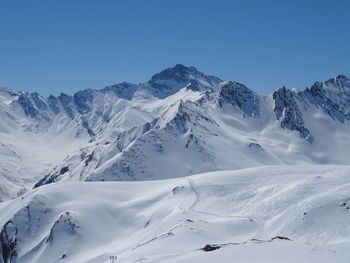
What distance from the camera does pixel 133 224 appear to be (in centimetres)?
10431

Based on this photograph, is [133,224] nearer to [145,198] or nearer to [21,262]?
[145,198]

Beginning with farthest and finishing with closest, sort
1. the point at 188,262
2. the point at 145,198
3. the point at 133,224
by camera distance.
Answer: the point at 145,198
the point at 133,224
the point at 188,262

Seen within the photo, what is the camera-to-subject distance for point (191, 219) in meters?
87.1

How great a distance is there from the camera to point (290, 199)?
9019cm

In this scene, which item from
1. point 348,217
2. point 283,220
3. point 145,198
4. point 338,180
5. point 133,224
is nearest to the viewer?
point 348,217

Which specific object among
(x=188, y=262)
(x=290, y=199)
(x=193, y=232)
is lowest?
(x=188, y=262)

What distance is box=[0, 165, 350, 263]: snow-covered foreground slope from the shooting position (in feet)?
202

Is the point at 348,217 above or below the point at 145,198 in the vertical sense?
below

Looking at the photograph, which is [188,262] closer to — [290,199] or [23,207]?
[290,199]

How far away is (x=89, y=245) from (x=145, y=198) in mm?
18923

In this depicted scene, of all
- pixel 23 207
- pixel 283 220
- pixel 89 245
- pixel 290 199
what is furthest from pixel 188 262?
pixel 23 207

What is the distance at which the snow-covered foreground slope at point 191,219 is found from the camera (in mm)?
61656

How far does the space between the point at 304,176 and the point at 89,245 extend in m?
50.2

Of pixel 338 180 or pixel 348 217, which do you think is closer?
pixel 348 217
